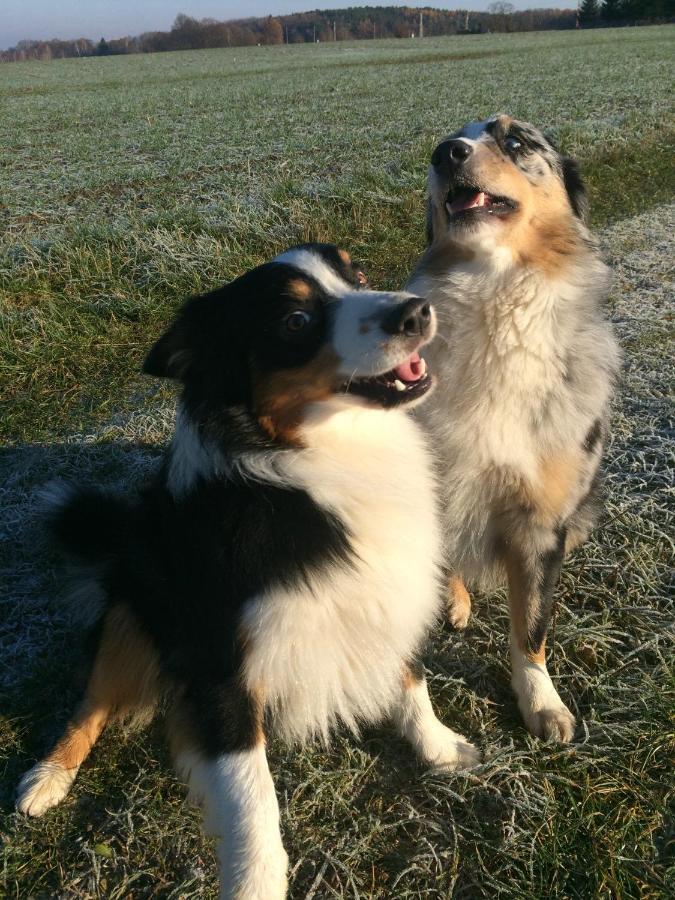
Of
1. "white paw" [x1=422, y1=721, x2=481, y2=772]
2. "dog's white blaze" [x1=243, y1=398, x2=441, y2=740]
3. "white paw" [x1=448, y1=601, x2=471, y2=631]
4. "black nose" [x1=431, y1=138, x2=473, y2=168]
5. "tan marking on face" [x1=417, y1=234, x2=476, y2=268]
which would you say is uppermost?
"black nose" [x1=431, y1=138, x2=473, y2=168]

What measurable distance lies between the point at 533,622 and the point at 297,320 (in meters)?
1.49

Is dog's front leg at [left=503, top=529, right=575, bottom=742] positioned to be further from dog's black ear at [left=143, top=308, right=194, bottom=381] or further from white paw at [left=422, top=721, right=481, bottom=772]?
dog's black ear at [left=143, top=308, right=194, bottom=381]

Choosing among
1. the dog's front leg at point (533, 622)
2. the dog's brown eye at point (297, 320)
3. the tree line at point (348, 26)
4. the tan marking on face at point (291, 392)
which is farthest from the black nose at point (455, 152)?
the tree line at point (348, 26)

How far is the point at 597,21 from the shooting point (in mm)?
67125

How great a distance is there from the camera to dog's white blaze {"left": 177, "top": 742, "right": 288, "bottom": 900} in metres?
1.90

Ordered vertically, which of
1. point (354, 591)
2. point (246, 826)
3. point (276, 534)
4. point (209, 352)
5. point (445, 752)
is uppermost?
point (209, 352)

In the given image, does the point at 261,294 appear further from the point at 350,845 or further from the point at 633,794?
the point at 633,794

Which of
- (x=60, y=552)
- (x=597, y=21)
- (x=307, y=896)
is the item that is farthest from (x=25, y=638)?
(x=597, y=21)

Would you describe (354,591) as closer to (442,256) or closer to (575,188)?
(442,256)

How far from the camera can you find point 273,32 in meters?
80.9

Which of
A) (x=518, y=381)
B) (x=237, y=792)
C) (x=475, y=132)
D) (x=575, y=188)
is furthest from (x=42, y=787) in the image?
(x=575, y=188)

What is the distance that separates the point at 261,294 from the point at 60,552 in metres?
1.49

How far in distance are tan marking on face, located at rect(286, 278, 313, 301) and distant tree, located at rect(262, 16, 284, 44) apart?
90887 mm

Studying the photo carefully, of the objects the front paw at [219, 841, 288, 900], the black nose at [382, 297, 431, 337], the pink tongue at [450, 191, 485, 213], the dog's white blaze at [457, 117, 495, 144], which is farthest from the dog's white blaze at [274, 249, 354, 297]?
the front paw at [219, 841, 288, 900]
